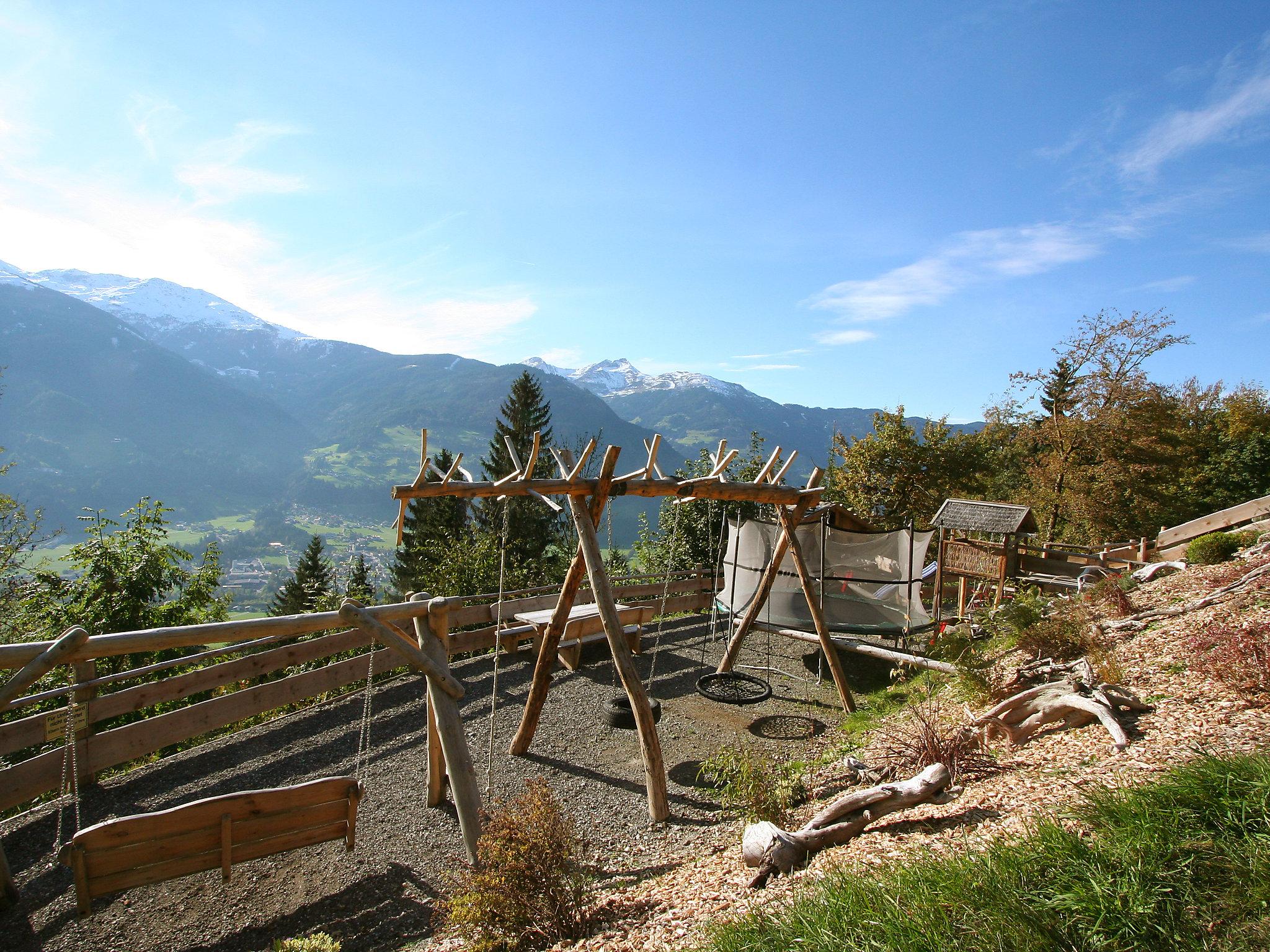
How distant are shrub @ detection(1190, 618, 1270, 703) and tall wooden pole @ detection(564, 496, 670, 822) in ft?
14.1

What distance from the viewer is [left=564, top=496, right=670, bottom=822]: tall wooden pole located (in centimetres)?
571

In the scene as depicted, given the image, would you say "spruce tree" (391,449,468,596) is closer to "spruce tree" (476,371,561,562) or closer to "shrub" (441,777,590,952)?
"spruce tree" (476,371,561,562)

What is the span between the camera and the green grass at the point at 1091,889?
2.30 m

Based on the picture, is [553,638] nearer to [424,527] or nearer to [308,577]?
[424,527]

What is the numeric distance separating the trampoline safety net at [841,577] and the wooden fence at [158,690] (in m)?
4.74

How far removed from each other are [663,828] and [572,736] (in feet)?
7.18

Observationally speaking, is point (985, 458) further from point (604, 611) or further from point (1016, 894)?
point (1016, 894)

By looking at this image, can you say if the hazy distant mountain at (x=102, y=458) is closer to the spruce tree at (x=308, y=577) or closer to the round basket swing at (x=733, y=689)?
the spruce tree at (x=308, y=577)

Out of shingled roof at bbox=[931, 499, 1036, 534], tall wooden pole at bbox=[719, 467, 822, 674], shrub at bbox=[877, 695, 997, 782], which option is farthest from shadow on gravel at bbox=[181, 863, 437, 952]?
shingled roof at bbox=[931, 499, 1036, 534]

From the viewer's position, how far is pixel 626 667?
6098mm

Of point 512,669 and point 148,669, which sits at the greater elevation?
point 148,669

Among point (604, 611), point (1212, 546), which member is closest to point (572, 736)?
point (604, 611)

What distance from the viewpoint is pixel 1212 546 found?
36.0 feet

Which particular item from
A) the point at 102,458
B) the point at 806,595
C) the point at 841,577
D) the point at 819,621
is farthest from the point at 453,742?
the point at 102,458
